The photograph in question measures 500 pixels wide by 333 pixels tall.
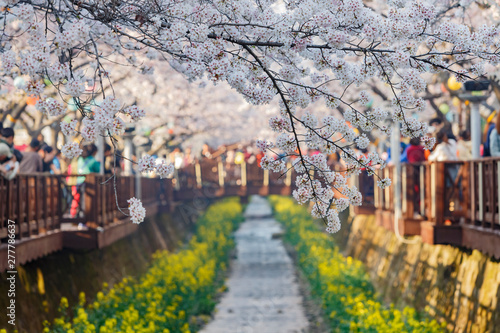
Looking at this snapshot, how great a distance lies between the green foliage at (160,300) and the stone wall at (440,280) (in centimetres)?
412

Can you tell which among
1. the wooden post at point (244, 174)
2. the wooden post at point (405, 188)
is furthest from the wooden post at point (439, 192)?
the wooden post at point (244, 174)

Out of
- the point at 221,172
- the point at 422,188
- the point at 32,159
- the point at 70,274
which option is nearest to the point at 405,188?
the point at 422,188

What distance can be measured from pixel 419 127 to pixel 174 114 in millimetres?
21398

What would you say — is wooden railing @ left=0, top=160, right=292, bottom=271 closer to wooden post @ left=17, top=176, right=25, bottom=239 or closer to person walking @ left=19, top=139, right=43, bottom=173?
wooden post @ left=17, top=176, right=25, bottom=239

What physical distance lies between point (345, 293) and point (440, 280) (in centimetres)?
403

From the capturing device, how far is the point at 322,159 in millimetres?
5871

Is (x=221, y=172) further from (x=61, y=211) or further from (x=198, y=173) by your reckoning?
(x=61, y=211)

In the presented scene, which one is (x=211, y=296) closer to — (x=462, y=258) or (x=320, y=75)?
(x=462, y=258)

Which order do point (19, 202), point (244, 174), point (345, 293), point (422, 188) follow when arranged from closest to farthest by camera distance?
1. point (19, 202)
2. point (422, 188)
3. point (345, 293)
4. point (244, 174)

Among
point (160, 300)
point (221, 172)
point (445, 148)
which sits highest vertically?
point (221, 172)

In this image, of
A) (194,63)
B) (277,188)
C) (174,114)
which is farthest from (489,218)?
(277,188)

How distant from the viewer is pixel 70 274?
12484 millimetres

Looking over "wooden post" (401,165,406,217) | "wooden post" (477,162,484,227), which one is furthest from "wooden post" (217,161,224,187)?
"wooden post" (477,162,484,227)

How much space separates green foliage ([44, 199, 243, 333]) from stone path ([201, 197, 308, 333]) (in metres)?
0.56
